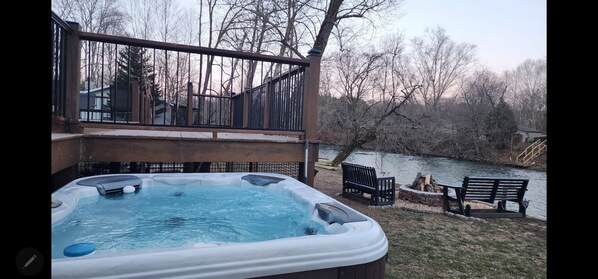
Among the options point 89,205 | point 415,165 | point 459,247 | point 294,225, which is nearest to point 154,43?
point 89,205

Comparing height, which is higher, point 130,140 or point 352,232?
point 130,140

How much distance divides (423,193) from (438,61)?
15.5 m

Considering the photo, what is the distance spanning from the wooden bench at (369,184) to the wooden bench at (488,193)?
2.81 feet

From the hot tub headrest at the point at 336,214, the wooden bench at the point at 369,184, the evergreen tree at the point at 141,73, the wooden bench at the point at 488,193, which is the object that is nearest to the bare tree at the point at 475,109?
the wooden bench at the point at 488,193

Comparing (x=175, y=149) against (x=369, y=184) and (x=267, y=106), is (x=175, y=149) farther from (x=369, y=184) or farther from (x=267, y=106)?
(x=369, y=184)

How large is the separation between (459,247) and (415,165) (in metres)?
11.6

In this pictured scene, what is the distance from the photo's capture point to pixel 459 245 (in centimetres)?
347

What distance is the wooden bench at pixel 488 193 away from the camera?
196 inches

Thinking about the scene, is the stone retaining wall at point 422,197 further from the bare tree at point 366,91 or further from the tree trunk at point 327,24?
the tree trunk at point 327,24

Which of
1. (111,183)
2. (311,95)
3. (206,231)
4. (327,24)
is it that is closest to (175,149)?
(111,183)

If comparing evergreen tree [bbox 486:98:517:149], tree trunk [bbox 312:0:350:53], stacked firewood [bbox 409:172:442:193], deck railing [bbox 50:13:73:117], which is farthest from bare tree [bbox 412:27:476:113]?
deck railing [bbox 50:13:73:117]
